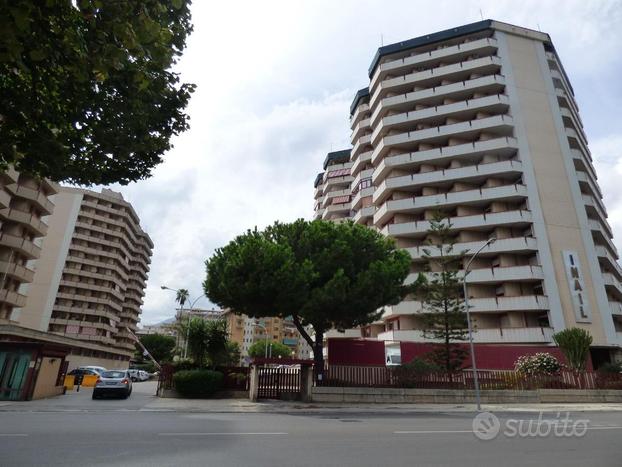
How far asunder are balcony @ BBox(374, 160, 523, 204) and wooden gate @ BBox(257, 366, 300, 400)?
2445 cm

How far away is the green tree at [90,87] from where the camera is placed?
4.71 meters

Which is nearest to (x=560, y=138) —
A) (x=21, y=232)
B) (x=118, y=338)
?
(x=21, y=232)

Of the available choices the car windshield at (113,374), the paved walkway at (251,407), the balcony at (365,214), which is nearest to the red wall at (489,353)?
the paved walkway at (251,407)

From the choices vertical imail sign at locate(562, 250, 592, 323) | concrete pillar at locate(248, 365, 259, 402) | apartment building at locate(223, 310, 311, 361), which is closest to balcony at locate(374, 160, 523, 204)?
vertical imail sign at locate(562, 250, 592, 323)

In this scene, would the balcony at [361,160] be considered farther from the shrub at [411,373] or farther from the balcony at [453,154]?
the shrub at [411,373]

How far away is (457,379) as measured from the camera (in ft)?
74.7

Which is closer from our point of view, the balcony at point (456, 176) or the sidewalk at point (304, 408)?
the sidewalk at point (304, 408)

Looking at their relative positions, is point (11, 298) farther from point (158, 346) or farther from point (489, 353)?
point (158, 346)

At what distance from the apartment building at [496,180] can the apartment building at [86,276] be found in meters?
49.6

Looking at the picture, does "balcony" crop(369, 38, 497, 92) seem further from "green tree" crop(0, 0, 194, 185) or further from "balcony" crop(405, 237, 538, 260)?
"green tree" crop(0, 0, 194, 185)

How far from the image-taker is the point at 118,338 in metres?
79.4

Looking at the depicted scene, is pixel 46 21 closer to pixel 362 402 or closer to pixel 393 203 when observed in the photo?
pixel 362 402

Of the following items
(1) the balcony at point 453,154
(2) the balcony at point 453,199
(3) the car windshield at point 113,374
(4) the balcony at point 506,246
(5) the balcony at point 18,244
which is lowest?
(3) the car windshield at point 113,374

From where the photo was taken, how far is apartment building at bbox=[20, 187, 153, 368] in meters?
62.9
